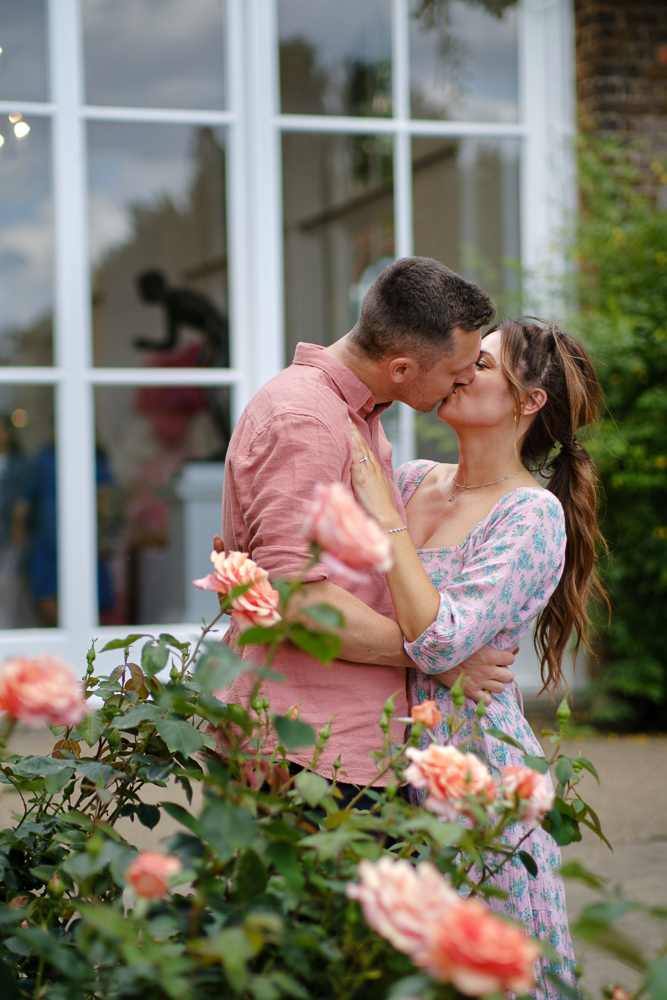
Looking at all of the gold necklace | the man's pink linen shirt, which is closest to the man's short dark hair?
the man's pink linen shirt

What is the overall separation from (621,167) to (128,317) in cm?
330

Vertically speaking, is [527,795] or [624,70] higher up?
[624,70]

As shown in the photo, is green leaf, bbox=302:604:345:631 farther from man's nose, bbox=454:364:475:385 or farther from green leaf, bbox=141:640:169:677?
man's nose, bbox=454:364:475:385

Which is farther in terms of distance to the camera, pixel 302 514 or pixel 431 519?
pixel 431 519

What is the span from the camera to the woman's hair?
2125mm

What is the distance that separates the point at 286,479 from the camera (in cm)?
165

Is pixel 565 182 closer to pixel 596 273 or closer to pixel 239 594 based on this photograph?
pixel 596 273

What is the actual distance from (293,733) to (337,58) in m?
4.79

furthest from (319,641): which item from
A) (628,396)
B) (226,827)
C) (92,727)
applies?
(628,396)

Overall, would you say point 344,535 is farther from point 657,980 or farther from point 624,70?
point 624,70

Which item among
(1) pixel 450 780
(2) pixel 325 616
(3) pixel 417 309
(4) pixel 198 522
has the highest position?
(3) pixel 417 309

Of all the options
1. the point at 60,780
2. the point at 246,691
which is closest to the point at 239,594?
the point at 60,780

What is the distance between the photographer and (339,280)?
509 centimetres

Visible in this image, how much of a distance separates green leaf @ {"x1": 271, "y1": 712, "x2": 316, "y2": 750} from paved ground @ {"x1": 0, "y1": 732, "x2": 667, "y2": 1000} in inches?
64.3
